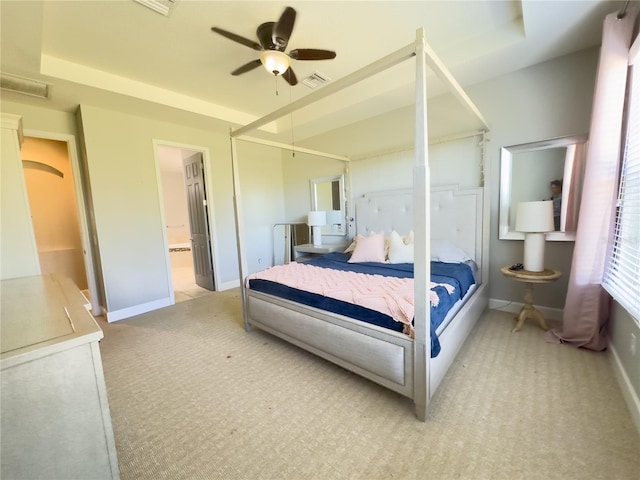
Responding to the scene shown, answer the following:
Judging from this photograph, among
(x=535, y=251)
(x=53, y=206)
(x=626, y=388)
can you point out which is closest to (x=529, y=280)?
(x=535, y=251)

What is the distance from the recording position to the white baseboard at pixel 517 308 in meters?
2.70

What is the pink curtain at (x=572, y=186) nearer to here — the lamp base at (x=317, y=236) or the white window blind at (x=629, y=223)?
the white window blind at (x=629, y=223)

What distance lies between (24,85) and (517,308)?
568 centimetres

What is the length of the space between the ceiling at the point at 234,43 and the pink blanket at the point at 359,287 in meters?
2.27

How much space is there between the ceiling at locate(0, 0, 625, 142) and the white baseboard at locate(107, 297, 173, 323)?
2602 mm

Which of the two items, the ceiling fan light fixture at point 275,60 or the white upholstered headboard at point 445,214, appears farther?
the white upholstered headboard at point 445,214

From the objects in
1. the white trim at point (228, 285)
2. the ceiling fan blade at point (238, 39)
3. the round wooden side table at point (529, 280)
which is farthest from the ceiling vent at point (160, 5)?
the round wooden side table at point (529, 280)

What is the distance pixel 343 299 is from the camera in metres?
1.92

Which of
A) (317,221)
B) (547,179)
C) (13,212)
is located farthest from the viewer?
(317,221)

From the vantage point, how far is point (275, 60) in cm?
219

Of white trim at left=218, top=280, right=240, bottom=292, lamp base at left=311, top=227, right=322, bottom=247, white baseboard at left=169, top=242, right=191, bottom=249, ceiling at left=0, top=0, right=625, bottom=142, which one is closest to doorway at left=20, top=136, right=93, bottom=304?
ceiling at left=0, top=0, right=625, bottom=142

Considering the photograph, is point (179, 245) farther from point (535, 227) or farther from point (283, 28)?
point (535, 227)

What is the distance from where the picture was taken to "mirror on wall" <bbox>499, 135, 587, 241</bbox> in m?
2.49

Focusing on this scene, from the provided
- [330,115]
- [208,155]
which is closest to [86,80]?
[208,155]
